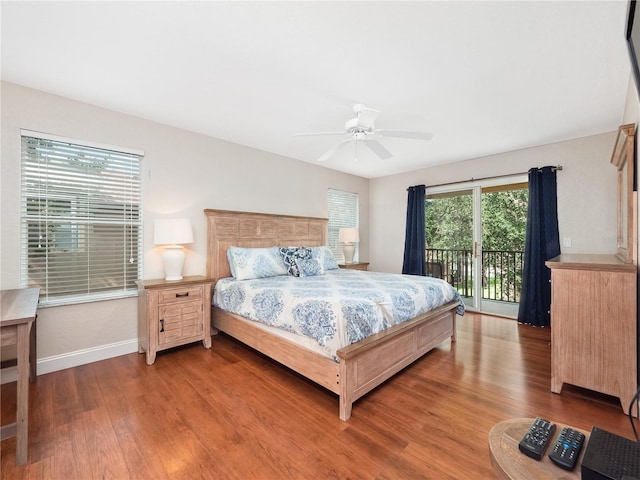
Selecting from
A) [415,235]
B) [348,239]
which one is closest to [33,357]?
[348,239]

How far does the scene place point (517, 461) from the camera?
0.86 metres

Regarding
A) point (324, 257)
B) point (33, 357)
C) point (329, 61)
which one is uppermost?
point (329, 61)

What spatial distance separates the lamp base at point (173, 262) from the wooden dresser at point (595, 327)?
3.52 meters

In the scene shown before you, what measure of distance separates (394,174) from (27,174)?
5.25m

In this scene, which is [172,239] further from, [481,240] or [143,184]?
[481,240]

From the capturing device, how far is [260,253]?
372 cm

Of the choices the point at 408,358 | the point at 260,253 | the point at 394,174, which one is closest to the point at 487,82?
the point at 408,358

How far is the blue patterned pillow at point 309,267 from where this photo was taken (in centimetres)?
376

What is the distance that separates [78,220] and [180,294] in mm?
1182

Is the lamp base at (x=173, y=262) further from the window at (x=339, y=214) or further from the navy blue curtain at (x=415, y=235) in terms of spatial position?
the navy blue curtain at (x=415, y=235)

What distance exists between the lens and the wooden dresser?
6.72ft

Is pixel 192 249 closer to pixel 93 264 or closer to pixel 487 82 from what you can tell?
pixel 93 264

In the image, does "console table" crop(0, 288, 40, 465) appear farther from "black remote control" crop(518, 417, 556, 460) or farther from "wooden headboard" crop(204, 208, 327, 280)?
"black remote control" crop(518, 417, 556, 460)

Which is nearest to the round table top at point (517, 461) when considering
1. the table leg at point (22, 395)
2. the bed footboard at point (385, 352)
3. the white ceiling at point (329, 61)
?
the bed footboard at point (385, 352)
